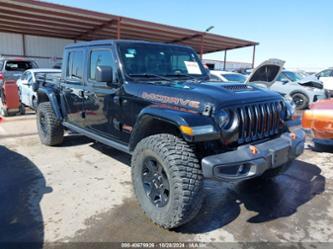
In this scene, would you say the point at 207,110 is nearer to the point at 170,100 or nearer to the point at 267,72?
the point at 170,100

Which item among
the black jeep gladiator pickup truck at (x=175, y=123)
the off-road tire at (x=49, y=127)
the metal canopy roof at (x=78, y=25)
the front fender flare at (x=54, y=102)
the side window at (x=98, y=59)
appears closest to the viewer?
the black jeep gladiator pickup truck at (x=175, y=123)

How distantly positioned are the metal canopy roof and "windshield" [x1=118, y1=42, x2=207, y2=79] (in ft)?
35.9

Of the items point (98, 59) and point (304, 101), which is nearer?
point (98, 59)

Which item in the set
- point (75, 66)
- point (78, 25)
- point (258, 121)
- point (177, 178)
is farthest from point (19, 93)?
point (258, 121)

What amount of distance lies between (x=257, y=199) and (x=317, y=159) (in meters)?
2.23

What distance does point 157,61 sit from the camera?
3.87 metres

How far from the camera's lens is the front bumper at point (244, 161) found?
7.89 ft

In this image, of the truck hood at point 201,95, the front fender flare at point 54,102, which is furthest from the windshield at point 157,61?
the front fender flare at point 54,102

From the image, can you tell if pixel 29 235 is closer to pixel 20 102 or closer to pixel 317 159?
pixel 317 159

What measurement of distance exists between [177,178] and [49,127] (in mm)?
3683

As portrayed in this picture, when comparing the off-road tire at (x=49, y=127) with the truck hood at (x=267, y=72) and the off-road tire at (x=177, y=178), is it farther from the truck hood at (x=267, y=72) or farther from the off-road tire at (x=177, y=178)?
the truck hood at (x=267, y=72)

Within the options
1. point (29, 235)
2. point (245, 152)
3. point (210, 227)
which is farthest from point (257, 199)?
point (29, 235)

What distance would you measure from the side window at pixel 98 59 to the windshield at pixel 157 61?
22 centimetres

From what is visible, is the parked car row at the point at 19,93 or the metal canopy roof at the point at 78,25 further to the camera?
the metal canopy roof at the point at 78,25
